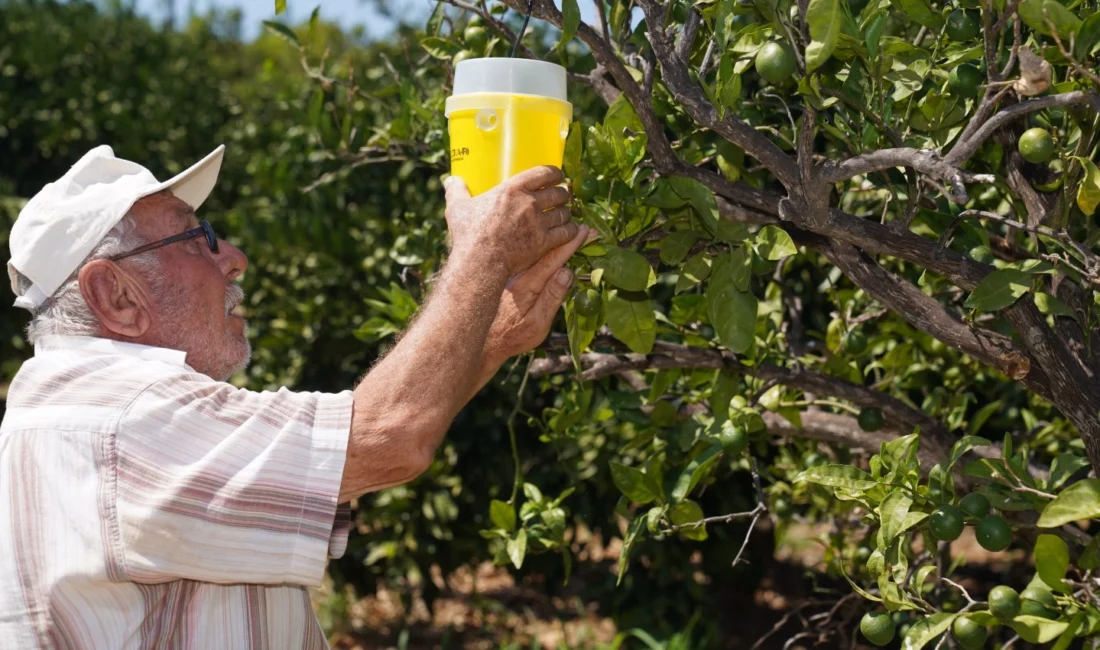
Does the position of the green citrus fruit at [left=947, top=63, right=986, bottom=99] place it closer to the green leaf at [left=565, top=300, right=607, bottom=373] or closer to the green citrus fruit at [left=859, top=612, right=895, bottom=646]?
the green leaf at [left=565, top=300, right=607, bottom=373]

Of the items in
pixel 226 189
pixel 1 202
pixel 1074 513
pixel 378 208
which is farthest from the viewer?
pixel 1 202

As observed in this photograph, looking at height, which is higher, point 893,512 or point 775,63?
point 775,63

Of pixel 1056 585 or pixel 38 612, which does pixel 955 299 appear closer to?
pixel 1056 585

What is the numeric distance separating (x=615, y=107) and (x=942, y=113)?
20.4 inches

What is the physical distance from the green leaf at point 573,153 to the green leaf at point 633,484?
23.5 inches

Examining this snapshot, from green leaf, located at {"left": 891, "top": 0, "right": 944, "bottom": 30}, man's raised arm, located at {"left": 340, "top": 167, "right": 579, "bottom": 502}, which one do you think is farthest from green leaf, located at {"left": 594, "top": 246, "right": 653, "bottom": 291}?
green leaf, located at {"left": 891, "top": 0, "right": 944, "bottom": 30}

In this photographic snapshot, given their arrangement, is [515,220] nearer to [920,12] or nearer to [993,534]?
[920,12]

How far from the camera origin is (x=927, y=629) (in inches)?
65.9

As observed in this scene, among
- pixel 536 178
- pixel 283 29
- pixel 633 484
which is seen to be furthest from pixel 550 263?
pixel 283 29

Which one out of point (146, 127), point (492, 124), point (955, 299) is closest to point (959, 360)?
point (955, 299)

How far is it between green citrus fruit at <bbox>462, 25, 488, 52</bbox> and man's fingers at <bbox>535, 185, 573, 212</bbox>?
2.59ft

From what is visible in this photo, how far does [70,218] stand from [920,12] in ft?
4.73

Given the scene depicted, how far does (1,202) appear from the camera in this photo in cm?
609

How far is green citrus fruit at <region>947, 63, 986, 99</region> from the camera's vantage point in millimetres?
1797
